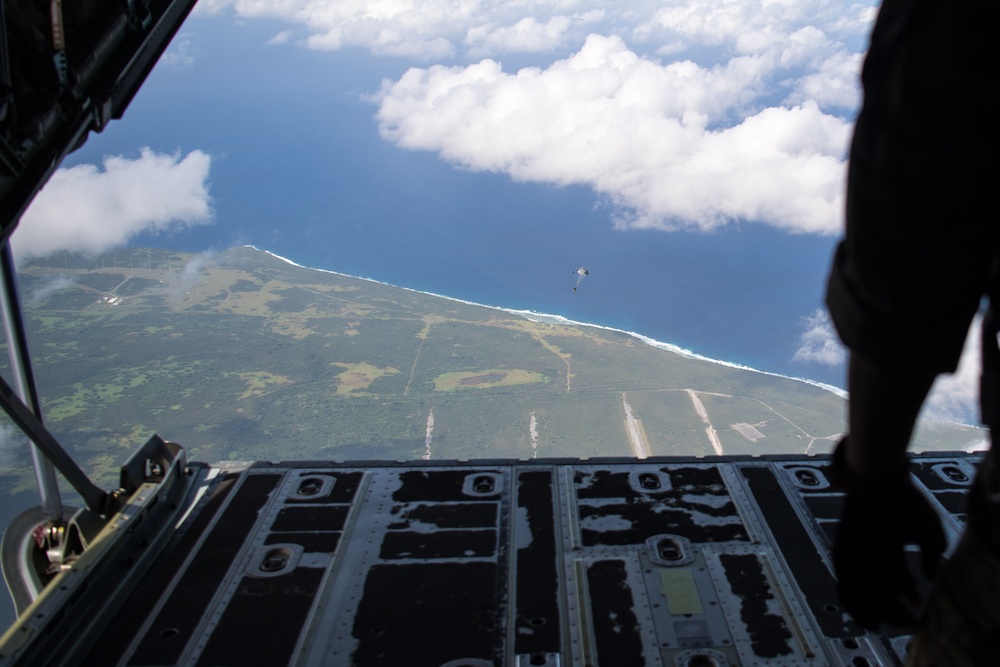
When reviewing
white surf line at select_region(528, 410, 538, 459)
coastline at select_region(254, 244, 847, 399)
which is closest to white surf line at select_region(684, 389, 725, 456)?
coastline at select_region(254, 244, 847, 399)

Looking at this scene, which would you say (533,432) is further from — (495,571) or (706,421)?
(495,571)

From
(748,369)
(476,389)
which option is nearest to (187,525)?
(476,389)

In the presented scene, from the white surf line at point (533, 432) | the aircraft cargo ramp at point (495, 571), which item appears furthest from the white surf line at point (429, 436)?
the aircraft cargo ramp at point (495, 571)

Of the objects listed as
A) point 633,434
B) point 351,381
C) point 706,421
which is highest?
point 351,381

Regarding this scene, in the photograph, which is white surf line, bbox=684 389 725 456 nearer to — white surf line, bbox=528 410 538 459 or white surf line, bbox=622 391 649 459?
white surf line, bbox=622 391 649 459

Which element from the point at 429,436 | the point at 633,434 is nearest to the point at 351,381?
the point at 429,436

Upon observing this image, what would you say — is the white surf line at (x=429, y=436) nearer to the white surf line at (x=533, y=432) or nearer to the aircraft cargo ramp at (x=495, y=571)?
the white surf line at (x=533, y=432)
